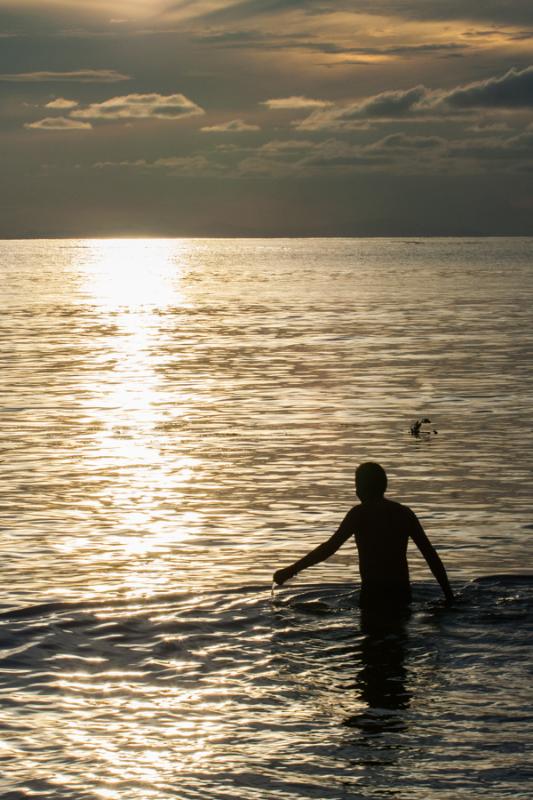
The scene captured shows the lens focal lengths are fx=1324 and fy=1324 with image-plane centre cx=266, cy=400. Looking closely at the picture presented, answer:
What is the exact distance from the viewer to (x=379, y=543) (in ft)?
41.3

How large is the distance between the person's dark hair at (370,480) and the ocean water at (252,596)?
1.29m

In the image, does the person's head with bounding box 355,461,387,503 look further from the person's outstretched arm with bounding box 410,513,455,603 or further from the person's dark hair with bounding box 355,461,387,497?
the person's outstretched arm with bounding box 410,513,455,603

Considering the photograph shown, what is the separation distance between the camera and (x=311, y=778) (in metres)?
8.89

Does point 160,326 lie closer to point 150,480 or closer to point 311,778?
point 150,480

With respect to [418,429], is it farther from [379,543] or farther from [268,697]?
[268,697]

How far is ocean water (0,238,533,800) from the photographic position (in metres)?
9.25

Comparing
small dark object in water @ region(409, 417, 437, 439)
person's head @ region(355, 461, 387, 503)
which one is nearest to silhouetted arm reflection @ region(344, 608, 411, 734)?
person's head @ region(355, 461, 387, 503)

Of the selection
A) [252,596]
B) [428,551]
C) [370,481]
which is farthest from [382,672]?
[252,596]

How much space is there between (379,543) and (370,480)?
0.65m

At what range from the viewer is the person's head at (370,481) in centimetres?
1235

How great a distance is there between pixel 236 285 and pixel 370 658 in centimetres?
10495

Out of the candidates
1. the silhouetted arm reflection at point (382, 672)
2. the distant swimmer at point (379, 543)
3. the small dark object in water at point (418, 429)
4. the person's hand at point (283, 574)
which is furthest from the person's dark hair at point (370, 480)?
the small dark object in water at point (418, 429)

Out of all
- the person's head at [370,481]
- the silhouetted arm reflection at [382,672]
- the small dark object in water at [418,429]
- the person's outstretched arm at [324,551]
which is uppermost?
the person's head at [370,481]

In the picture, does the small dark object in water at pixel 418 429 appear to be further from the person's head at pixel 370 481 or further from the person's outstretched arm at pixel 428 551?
the person's head at pixel 370 481
